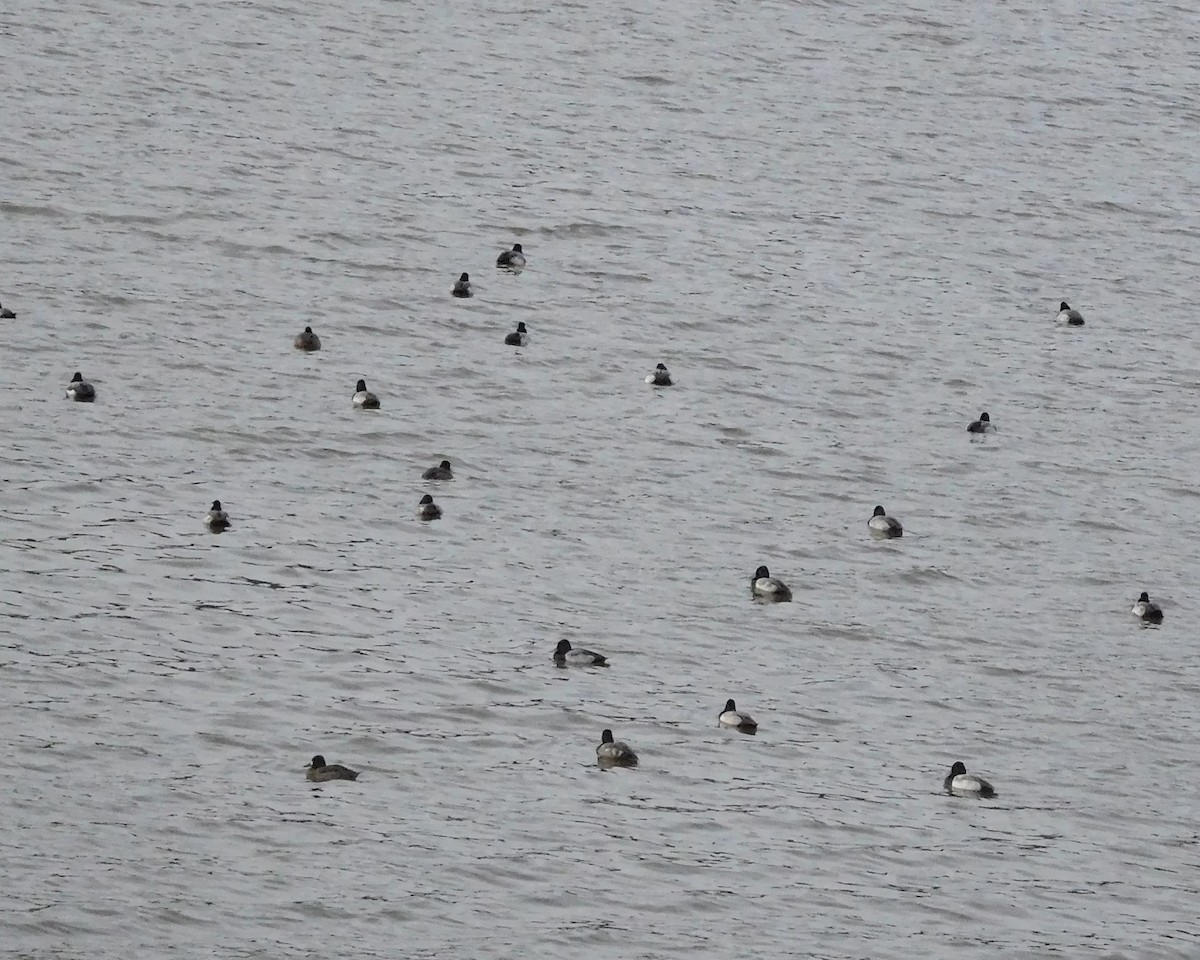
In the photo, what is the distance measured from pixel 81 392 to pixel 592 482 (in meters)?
8.47

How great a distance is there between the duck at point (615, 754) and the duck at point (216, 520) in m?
7.95

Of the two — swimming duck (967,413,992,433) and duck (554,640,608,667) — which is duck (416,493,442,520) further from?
swimming duck (967,413,992,433)

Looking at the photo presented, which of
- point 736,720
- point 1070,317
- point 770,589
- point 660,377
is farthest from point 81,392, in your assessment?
point 1070,317

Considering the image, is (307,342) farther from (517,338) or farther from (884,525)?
(884,525)

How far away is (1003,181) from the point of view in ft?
176

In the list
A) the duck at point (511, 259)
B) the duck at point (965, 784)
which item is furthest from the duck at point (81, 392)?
the duck at point (965, 784)

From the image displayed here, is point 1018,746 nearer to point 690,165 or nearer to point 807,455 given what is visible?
point 807,455

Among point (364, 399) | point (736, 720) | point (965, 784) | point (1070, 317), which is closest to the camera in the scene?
point (965, 784)

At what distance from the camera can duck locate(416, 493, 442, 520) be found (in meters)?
35.9

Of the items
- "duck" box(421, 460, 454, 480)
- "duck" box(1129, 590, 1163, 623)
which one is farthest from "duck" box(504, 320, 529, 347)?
"duck" box(1129, 590, 1163, 623)

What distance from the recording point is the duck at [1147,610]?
34.8m

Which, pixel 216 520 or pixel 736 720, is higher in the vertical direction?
pixel 216 520

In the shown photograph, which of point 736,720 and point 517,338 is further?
point 517,338

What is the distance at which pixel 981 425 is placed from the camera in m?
41.1
